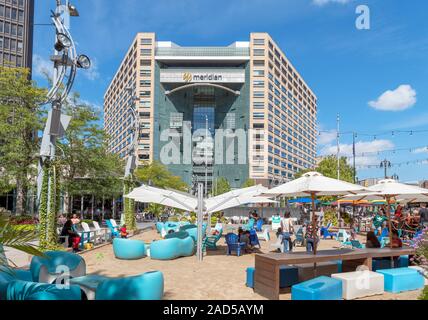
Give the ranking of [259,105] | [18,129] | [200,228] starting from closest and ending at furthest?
[200,228] → [18,129] → [259,105]

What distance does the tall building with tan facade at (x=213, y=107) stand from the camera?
82.8 metres

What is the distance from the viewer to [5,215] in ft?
14.2

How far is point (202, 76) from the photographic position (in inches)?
3391

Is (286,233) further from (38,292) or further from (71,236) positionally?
(38,292)

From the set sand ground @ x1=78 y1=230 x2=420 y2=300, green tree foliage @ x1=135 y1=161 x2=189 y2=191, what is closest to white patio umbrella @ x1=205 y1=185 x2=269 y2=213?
sand ground @ x1=78 y1=230 x2=420 y2=300

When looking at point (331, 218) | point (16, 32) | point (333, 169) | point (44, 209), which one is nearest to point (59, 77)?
point (44, 209)

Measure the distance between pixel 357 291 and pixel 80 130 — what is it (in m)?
23.7

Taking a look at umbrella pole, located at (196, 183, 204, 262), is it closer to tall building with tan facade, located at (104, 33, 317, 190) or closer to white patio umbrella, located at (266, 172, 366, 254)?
white patio umbrella, located at (266, 172, 366, 254)

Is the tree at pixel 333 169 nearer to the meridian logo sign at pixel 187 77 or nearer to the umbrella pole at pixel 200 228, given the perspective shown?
the umbrella pole at pixel 200 228

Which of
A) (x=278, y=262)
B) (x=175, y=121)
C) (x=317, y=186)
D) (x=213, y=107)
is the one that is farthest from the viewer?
(x=213, y=107)

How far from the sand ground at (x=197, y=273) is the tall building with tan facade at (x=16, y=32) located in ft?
215

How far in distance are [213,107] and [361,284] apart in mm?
89741

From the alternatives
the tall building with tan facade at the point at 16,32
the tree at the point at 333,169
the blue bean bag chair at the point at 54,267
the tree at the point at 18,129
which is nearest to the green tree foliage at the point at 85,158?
the tree at the point at 18,129
